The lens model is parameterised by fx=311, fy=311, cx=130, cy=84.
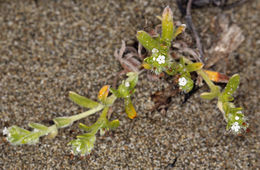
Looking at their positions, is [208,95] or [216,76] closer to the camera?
[208,95]

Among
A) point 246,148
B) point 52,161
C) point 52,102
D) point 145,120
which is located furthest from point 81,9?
point 246,148

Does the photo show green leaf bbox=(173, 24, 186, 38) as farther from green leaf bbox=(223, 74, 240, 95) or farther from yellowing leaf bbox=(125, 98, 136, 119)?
yellowing leaf bbox=(125, 98, 136, 119)

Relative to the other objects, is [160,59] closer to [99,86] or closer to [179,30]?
[179,30]

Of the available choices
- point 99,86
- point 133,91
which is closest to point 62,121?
point 99,86

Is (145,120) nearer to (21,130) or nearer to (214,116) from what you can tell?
(214,116)

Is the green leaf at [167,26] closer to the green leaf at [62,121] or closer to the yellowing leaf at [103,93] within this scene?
the yellowing leaf at [103,93]
